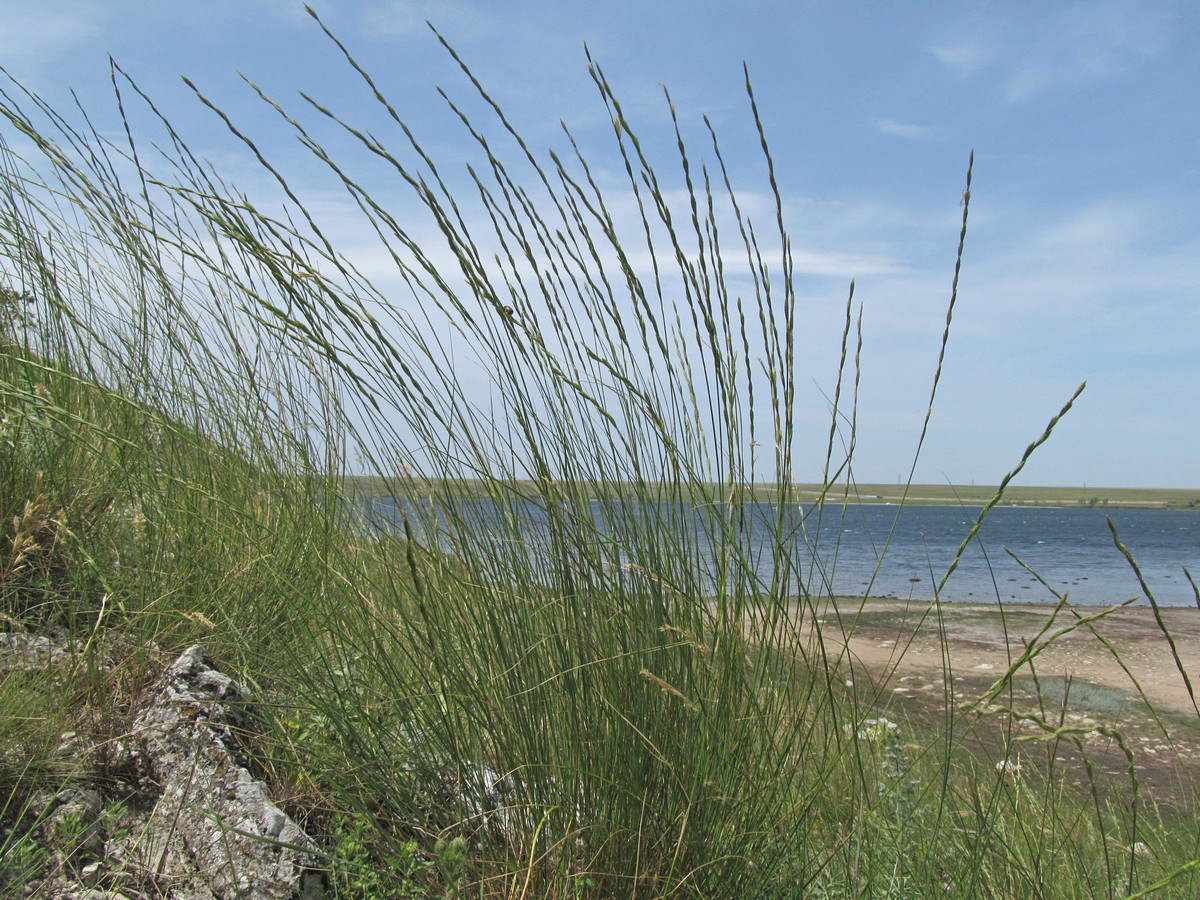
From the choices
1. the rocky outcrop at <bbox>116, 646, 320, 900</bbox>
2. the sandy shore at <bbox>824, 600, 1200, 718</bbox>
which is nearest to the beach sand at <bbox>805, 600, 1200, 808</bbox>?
the sandy shore at <bbox>824, 600, 1200, 718</bbox>

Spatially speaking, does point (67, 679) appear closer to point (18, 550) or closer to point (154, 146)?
point (18, 550)

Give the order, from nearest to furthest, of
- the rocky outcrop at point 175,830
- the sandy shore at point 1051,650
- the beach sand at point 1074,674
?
the rocky outcrop at point 175,830, the beach sand at point 1074,674, the sandy shore at point 1051,650

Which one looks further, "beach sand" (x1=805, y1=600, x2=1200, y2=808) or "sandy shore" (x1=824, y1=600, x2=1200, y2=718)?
"sandy shore" (x1=824, y1=600, x2=1200, y2=718)

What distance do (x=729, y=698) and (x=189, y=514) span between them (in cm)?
164

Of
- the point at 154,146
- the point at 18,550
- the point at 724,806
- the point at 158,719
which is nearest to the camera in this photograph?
the point at 724,806

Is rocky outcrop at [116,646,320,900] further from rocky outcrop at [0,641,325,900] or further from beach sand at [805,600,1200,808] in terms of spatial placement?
beach sand at [805,600,1200,808]

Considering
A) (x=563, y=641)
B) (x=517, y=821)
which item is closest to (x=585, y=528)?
(x=563, y=641)

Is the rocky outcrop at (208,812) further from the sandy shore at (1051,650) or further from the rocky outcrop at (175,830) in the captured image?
the sandy shore at (1051,650)

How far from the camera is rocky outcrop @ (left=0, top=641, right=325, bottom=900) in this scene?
1315 mm

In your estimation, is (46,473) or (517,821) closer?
(517,821)

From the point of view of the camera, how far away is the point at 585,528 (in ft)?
4.59

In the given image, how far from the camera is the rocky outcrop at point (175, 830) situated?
4.32 feet

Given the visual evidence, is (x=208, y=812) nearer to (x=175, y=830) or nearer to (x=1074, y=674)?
(x=175, y=830)

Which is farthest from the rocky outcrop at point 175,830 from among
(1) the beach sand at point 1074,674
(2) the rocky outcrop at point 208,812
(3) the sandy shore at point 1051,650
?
(3) the sandy shore at point 1051,650
